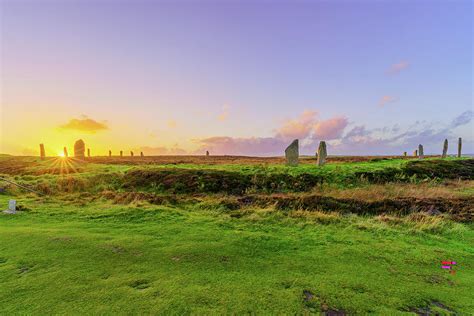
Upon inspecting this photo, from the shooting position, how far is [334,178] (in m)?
21.5

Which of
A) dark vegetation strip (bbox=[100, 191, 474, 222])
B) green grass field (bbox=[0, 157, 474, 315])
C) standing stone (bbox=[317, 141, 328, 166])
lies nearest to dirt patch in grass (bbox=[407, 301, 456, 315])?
green grass field (bbox=[0, 157, 474, 315])

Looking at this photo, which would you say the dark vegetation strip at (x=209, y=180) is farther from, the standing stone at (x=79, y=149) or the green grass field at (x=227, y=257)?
the standing stone at (x=79, y=149)

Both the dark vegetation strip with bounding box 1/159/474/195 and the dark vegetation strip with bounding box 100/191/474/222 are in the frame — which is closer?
the dark vegetation strip with bounding box 100/191/474/222

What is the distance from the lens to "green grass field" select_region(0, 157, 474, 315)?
5109 mm

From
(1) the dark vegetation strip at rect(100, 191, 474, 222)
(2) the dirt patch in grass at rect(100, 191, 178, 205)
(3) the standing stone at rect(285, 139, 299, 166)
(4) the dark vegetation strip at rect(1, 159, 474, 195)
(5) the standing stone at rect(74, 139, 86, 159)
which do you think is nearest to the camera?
(1) the dark vegetation strip at rect(100, 191, 474, 222)

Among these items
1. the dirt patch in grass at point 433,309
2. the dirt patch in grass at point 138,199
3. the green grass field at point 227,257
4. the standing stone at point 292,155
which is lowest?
the dirt patch in grass at point 433,309

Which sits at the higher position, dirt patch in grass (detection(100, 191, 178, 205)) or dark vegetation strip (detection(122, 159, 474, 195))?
dark vegetation strip (detection(122, 159, 474, 195))

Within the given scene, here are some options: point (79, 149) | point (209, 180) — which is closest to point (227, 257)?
point (209, 180)

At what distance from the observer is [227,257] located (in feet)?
23.8

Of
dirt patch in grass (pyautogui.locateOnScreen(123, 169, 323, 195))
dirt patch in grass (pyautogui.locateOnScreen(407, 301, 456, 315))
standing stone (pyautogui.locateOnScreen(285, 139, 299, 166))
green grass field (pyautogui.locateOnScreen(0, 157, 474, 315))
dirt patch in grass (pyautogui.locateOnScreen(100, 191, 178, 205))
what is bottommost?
dirt patch in grass (pyautogui.locateOnScreen(407, 301, 456, 315))

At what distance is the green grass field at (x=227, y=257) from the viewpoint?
5.11 meters

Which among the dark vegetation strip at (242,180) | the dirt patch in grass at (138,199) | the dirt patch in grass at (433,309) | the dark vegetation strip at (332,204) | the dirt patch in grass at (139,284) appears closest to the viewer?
the dirt patch in grass at (433,309)

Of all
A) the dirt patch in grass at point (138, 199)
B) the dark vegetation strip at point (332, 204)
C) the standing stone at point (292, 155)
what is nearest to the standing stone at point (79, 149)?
the dirt patch in grass at point (138, 199)

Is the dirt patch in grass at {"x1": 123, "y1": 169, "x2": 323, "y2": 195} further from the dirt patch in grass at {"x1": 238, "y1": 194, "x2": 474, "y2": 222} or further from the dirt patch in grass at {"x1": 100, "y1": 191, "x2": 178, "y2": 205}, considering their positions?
the dirt patch in grass at {"x1": 238, "y1": 194, "x2": 474, "y2": 222}
